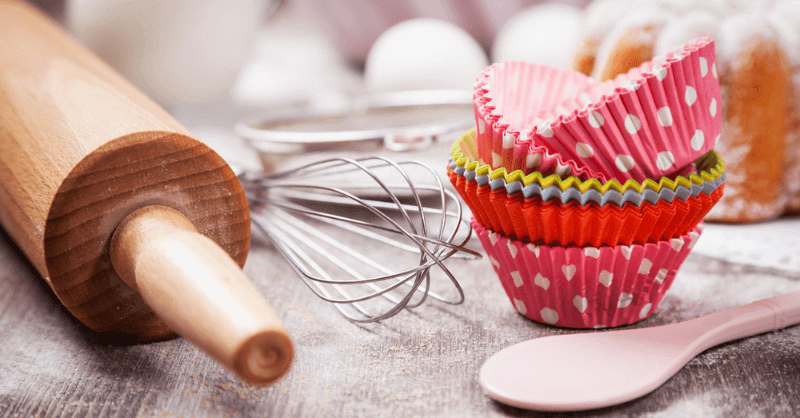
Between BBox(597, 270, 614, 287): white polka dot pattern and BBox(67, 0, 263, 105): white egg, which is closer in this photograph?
BBox(597, 270, 614, 287): white polka dot pattern

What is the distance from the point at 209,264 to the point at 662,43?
0.44 m

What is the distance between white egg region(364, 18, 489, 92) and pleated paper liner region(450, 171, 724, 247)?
452 mm

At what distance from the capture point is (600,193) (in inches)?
13.1

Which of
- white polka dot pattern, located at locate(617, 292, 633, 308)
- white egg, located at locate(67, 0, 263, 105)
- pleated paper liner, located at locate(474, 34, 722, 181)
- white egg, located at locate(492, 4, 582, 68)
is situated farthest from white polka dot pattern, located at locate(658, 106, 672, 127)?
white egg, located at locate(67, 0, 263, 105)

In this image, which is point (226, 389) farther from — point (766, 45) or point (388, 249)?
point (766, 45)

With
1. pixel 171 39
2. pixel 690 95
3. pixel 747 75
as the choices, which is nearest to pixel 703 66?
pixel 690 95

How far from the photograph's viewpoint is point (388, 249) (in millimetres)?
538

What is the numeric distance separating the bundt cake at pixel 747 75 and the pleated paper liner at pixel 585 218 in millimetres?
209

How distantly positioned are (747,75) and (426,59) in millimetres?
387

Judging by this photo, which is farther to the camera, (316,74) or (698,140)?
(316,74)

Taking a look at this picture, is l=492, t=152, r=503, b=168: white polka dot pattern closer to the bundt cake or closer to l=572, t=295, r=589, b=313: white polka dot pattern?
l=572, t=295, r=589, b=313: white polka dot pattern

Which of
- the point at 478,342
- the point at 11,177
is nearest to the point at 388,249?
the point at 478,342

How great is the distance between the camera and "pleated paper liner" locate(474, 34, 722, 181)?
1.08 ft

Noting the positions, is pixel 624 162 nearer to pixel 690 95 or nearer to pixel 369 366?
pixel 690 95
